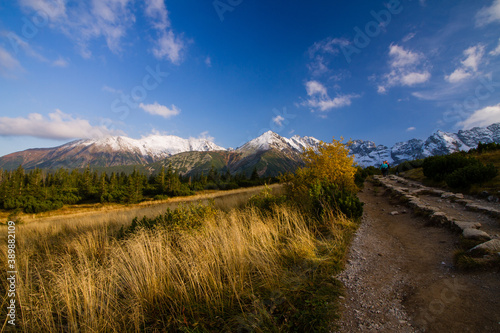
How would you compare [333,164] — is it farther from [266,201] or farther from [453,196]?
[453,196]

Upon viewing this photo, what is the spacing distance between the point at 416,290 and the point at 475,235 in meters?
2.46

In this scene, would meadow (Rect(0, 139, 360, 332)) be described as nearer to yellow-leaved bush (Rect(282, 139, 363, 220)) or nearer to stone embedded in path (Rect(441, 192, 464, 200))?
yellow-leaved bush (Rect(282, 139, 363, 220))

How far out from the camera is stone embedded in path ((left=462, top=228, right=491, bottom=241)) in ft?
13.1

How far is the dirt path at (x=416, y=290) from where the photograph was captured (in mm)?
2373

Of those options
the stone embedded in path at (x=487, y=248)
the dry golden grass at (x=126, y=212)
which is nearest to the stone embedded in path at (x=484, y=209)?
the stone embedded in path at (x=487, y=248)

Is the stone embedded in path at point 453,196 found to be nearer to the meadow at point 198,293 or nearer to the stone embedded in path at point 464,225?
the stone embedded in path at point 464,225

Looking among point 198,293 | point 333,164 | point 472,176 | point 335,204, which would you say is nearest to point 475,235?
point 335,204

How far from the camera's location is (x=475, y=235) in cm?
407

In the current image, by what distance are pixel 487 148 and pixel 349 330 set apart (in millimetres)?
24501

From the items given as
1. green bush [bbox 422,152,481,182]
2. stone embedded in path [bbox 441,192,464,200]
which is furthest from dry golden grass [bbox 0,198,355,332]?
green bush [bbox 422,152,481,182]

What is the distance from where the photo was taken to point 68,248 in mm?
6258

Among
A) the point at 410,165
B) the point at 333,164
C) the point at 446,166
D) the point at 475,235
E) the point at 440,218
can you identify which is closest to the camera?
the point at 475,235

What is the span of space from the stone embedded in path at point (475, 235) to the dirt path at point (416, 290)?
0.27 metres

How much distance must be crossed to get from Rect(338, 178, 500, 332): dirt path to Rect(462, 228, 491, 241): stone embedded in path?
267 millimetres
